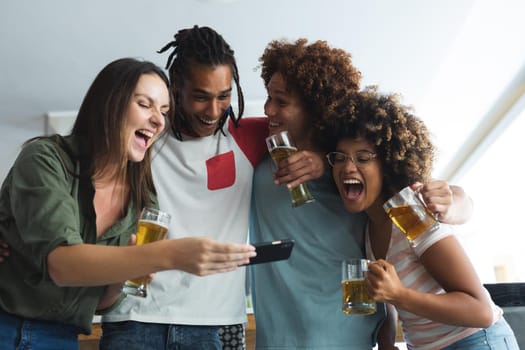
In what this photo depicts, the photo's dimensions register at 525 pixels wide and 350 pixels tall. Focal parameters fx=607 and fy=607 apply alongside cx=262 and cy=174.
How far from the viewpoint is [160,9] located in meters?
3.86

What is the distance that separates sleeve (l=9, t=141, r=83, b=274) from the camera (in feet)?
4.23

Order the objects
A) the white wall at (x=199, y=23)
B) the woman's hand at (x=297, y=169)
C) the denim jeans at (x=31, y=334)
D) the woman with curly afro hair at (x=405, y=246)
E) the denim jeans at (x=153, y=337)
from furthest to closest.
Answer: the white wall at (x=199, y=23)
the woman's hand at (x=297, y=169)
the denim jeans at (x=153, y=337)
the woman with curly afro hair at (x=405, y=246)
the denim jeans at (x=31, y=334)

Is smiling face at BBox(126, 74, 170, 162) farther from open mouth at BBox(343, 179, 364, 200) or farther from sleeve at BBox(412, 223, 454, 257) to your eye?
sleeve at BBox(412, 223, 454, 257)

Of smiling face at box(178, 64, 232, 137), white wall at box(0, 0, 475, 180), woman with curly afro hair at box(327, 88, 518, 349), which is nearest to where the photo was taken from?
woman with curly afro hair at box(327, 88, 518, 349)

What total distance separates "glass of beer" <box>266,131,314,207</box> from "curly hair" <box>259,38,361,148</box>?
181 millimetres

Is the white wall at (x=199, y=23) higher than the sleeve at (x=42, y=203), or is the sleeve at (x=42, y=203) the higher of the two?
the white wall at (x=199, y=23)

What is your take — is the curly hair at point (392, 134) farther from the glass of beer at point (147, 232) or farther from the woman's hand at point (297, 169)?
the glass of beer at point (147, 232)

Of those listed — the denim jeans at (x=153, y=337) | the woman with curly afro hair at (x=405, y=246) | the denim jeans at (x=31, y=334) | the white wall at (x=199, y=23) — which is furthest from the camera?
the white wall at (x=199, y=23)

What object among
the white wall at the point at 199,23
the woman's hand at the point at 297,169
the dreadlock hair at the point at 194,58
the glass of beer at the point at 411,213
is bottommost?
the glass of beer at the point at 411,213

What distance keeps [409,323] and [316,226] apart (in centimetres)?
40

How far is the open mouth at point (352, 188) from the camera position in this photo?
5.78 feet

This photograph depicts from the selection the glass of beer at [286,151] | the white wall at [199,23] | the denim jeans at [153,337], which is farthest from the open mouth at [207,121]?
the white wall at [199,23]

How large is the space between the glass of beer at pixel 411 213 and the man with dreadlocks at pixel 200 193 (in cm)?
32

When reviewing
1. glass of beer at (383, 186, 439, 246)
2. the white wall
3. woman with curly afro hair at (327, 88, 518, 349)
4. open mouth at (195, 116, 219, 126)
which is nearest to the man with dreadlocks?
open mouth at (195, 116, 219, 126)
